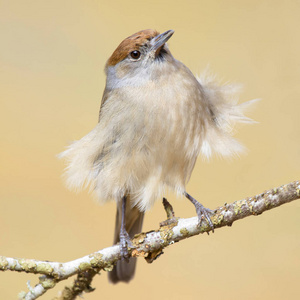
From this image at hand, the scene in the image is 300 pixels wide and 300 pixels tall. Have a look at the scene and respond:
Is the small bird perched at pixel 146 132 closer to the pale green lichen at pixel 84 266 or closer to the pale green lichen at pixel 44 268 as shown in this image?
the pale green lichen at pixel 84 266

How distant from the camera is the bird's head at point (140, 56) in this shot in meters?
2.58

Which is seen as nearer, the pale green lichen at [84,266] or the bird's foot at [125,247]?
the pale green lichen at [84,266]

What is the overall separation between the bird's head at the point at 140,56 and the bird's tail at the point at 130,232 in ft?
2.90

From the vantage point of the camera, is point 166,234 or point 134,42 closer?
point 166,234

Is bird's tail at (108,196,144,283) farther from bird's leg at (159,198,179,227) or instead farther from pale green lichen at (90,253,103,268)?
pale green lichen at (90,253,103,268)

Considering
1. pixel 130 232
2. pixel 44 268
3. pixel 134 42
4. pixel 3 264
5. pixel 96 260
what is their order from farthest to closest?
1. pixel 130 232
2. pixel 134 42
3. pixel 96 260
4. pixel 44 268
5. pixel 3 264

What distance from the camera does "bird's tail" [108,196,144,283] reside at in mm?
3098

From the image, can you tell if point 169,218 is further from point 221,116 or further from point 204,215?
point 221,116

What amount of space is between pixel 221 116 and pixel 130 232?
3.28ft

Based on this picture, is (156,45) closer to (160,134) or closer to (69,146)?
(160,134)

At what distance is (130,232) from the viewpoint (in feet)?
10.4

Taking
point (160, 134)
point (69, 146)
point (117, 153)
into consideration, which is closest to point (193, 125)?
point (160, 134)

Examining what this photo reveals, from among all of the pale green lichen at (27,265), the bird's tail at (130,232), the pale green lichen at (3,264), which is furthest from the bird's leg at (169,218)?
the pale green lichen at (3,264)

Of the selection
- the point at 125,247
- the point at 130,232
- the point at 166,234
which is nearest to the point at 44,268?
the point at 125,247
